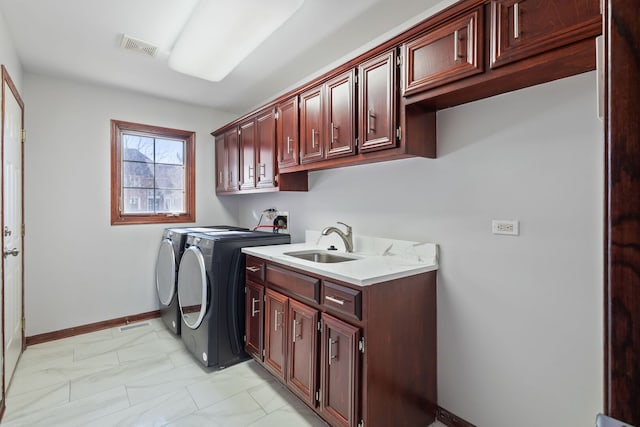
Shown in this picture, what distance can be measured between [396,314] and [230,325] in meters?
1.41

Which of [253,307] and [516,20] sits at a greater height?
[516,20]

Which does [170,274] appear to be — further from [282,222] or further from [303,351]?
[303,351]

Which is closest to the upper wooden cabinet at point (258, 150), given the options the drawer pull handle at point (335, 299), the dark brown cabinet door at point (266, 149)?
the dark brown cabinet door at point (266, 149)

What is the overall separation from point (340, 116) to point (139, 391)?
2260 mm

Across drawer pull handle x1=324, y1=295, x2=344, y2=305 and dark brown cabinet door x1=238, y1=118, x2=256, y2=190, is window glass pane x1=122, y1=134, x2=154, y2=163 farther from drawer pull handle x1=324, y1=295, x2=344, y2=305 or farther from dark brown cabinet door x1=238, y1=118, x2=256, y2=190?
drawer pull handle x1=324, y1=295, x2=344, y2=305

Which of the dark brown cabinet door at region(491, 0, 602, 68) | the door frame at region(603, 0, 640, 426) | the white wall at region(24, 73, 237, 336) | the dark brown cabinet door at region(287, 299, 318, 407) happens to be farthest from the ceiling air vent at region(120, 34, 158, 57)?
the door frame at region(603, 0, 640, 426)

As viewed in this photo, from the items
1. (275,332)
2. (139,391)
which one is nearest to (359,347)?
(275,332)

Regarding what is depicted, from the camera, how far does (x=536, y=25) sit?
1.23 metres

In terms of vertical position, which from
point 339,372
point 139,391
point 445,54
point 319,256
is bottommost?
point 139,391

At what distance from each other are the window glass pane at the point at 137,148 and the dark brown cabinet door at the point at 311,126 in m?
2.06

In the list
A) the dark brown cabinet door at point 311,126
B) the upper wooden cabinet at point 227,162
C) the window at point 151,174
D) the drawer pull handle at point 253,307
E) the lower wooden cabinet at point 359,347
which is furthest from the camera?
the upper wooden cabinet at point 227,162

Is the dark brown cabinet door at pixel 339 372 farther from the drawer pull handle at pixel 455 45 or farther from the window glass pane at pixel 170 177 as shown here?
the window glass pane at pixel 170 177

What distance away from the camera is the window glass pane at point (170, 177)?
360cm

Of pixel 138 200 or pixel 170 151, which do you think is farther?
pixel 170 151
